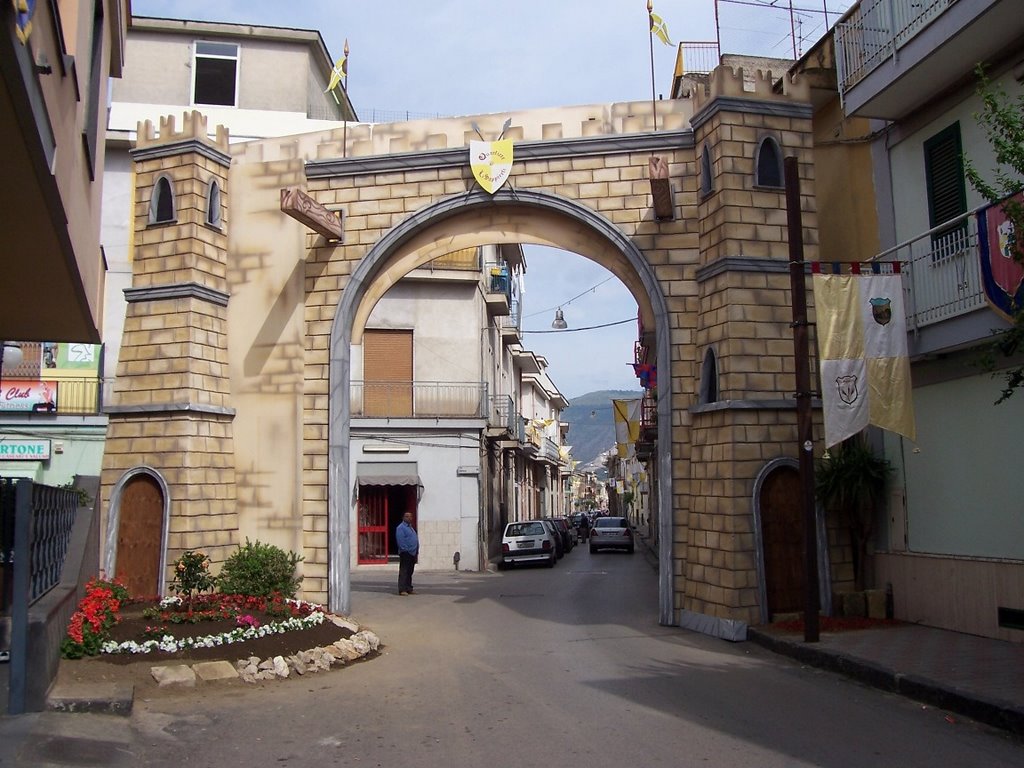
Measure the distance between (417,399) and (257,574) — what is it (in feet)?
51.7

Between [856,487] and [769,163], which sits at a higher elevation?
[769,163]

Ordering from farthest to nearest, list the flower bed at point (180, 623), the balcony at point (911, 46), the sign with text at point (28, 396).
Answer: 1. the sign with text at point (28, 396)
2. the balcony at point (911, 46)
3. the flower bed at point (180, 623)

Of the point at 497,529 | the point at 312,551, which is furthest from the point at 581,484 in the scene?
the point at 312,551

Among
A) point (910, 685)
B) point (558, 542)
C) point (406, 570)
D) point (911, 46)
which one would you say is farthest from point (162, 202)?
point (558, 542)

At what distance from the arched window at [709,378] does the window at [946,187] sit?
10.7 feet

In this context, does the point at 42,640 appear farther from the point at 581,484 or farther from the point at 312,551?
the point at 581,484

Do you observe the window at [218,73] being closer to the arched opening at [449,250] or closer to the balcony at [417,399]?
the balcony at [417,399]

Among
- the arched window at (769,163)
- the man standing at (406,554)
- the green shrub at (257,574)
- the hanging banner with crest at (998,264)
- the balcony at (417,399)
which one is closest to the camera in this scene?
the hanging banner with crest at (998,264)

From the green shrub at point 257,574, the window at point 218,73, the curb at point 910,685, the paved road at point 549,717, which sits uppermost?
the window at point 218,73

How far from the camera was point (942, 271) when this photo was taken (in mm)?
11758

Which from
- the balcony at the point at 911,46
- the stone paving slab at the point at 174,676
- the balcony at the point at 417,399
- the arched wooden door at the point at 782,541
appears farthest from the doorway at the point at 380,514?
the stone paving slab at the point at 174,676

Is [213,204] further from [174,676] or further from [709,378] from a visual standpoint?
[174,676]

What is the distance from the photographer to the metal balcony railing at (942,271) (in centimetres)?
1103

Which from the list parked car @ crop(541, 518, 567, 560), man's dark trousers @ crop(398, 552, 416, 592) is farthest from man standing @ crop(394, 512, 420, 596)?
parked car @ crop(541, 518, 567, 560)
